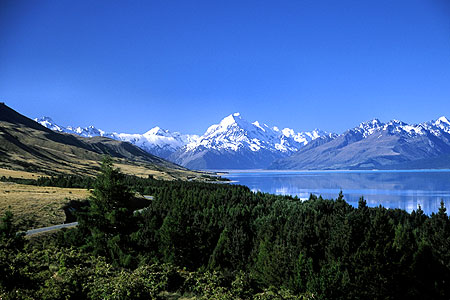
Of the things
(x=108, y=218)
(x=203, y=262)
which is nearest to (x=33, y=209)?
(x=108, y=218)

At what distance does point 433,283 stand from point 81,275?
125 feet

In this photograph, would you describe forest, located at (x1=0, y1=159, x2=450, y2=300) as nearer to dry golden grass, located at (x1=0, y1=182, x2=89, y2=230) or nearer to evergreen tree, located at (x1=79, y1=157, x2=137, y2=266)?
evergreen tree, located at (x1=79, y1=157, x2=137, y2=266)

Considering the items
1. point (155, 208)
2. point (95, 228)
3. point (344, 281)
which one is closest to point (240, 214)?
point (155, 208)

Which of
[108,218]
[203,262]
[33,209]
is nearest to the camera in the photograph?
[108,218]

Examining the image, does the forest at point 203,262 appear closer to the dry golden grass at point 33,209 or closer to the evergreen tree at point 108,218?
→ the evergreen tree at point 108,218

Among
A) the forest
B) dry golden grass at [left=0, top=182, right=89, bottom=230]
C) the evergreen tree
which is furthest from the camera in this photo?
dry golden grass at [left=0, top=182, right=89, bottom=230]

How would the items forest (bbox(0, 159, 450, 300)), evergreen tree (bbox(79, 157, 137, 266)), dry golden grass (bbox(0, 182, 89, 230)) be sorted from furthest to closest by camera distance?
dry golden grass (bbox(0, 182, 89, 230)) < evergreen tree (bbox(79, 157, 137, 266)) < forest (bbox(0, 159, 450, 300))

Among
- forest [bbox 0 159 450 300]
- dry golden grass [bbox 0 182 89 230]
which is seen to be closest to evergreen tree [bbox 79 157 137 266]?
forest [bbox 0 159 450 300]

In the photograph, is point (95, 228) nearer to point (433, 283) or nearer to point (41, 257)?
point (41, 257)

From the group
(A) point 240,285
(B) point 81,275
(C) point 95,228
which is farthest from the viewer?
(C) point 95,228

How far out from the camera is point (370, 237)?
35250 mm

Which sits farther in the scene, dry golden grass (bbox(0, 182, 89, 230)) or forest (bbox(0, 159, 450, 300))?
dry golden grass (bbox(0, 182, 89, 230))

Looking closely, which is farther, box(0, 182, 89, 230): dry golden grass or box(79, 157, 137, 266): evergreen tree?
box(0, 182, 89, 230): dry golden grass

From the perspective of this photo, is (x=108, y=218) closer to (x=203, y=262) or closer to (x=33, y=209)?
(x=203, y=262)
